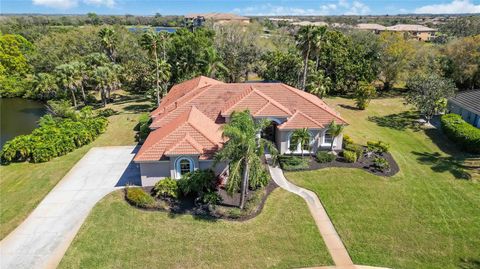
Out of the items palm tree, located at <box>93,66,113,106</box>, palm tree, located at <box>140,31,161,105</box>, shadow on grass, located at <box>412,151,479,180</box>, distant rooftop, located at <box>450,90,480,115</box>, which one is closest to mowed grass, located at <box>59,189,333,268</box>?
shadow on grass, located at <box>412,151,479,180</box>

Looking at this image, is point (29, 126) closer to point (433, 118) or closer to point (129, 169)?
point (129, 169)

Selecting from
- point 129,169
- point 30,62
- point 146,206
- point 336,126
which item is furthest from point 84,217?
point 30,62

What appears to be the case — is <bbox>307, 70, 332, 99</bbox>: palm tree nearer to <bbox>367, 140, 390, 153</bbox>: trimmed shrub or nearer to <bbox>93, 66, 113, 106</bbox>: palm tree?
<bbox>367, 140, 390, 153</bbox>: trimmed shrub

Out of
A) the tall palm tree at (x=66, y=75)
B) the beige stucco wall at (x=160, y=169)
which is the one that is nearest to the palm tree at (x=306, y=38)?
the beige stucco wall at (x=160, y=169)

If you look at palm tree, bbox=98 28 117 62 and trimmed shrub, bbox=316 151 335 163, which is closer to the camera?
trimmed shrub, bbox=316 151 335 163

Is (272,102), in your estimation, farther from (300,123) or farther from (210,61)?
(210,61)

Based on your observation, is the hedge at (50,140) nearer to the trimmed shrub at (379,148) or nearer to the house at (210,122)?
the house at (210,122)
